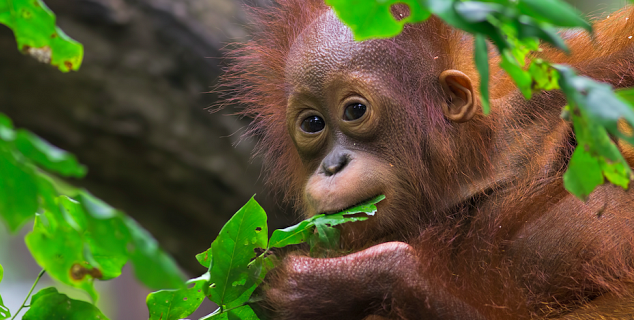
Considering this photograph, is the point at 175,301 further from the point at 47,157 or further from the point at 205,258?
the point at 47,157

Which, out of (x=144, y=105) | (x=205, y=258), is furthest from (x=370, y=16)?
(x=144, y=105)

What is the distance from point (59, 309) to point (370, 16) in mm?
739

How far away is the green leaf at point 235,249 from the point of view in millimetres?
1162

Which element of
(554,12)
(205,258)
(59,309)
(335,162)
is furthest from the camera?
(335,162)

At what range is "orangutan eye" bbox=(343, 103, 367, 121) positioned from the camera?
1.57m

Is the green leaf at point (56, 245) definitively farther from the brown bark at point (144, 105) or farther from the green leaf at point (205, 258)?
the brown bark at point (144, 105)

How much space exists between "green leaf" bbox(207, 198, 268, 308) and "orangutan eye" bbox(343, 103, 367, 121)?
1.62 feet

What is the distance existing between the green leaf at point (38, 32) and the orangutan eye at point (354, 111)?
787 mm

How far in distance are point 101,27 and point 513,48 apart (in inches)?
104

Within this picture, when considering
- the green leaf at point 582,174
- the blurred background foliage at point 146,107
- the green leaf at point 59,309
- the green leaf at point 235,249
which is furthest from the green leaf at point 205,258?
the blurred background foliage at point 146,107

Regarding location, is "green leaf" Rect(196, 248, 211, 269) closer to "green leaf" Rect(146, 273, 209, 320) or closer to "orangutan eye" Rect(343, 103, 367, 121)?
"green leaf" Rect(146, 273, 209, 320)

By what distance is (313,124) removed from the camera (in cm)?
168

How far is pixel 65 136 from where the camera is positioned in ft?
10.0

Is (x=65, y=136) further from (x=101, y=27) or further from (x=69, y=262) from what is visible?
(x=69, y=262)
